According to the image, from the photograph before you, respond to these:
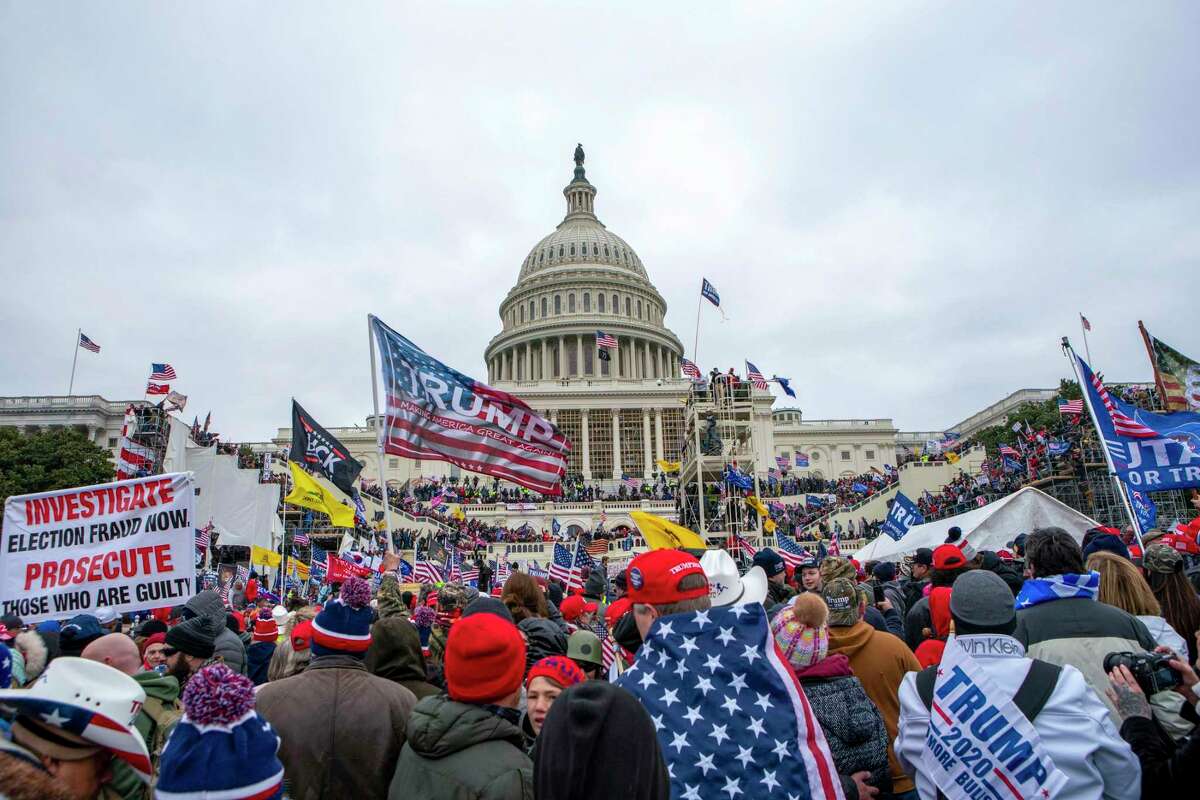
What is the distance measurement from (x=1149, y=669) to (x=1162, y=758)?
309 mm

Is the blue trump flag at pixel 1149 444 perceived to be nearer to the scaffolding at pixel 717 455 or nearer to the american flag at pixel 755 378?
the scaffolding at pixel 717 455

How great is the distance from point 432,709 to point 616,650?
2051 mm

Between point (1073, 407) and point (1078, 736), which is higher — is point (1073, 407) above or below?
above

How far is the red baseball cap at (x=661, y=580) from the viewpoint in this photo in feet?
11.1

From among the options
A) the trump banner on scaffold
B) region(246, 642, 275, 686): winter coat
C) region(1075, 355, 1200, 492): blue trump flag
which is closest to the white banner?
region(246, 642, 275, 686): winter coat

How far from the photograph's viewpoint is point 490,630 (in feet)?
10.9

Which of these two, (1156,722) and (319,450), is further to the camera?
(319,450)

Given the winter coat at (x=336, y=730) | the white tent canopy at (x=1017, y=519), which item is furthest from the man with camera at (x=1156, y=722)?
the white tent canopy at (x=1017, y=519)

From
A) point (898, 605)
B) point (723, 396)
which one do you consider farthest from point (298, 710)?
point (723, 396)

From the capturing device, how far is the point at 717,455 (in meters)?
36.1

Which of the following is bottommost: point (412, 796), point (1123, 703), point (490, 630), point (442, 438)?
point (412, 796)

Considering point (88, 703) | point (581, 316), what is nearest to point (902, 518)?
point (88, 703)

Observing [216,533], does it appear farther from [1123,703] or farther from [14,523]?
[1123,703]

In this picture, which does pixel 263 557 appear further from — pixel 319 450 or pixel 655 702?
pixel 655 702
